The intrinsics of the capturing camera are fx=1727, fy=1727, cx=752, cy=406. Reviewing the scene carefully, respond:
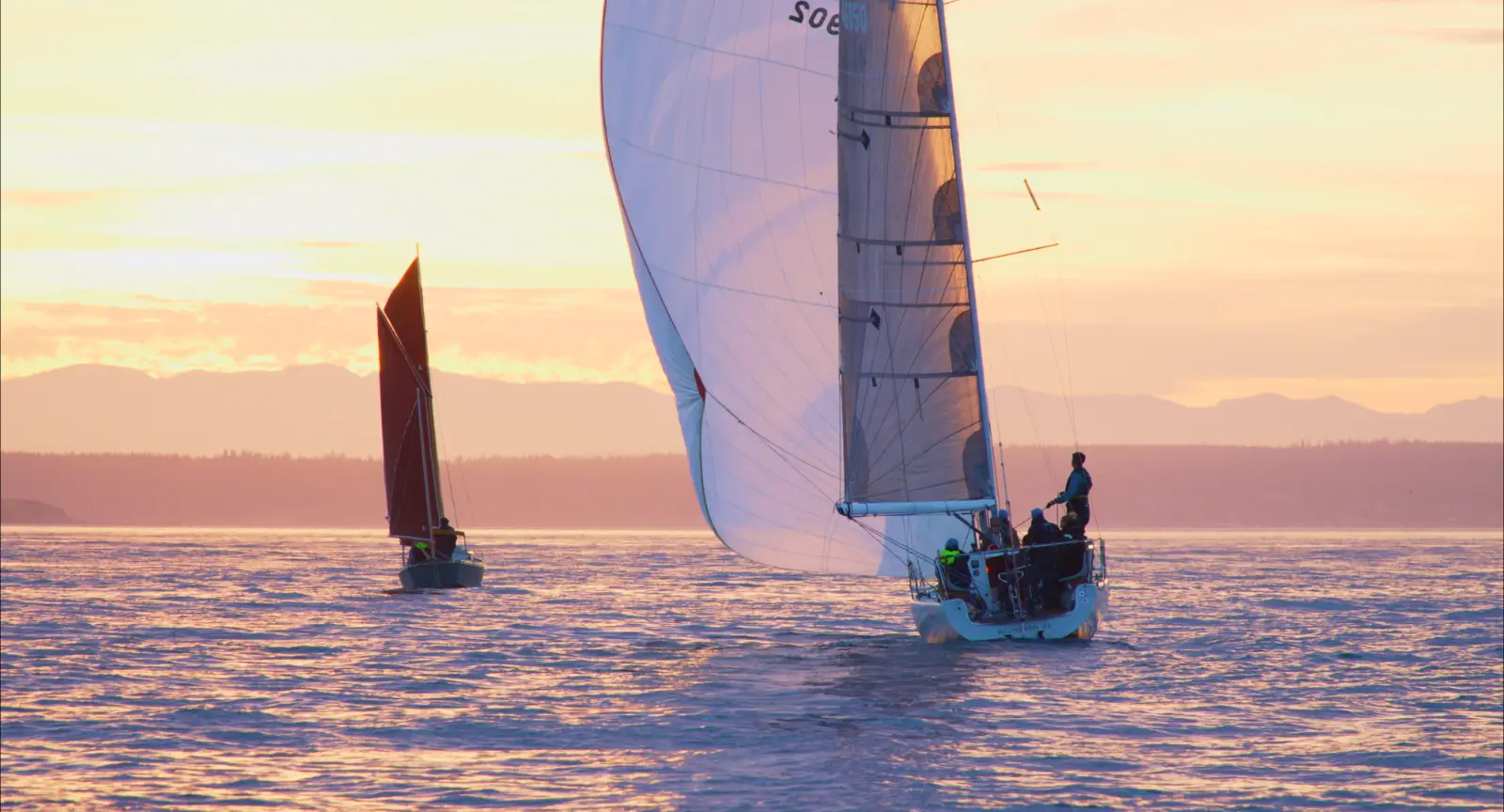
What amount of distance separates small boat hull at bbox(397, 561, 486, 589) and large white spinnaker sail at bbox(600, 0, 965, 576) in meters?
26.0

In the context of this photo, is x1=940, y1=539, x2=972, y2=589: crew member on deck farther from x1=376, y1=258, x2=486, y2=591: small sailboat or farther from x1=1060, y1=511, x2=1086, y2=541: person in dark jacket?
x1=376, y1=258, x2=486, y2=591: small sailboat

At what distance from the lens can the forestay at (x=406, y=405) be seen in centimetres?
6078

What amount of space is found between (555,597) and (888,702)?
3189 centimetres

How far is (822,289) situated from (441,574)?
1146 inches

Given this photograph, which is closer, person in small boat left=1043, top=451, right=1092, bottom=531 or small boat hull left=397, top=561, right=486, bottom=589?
person in small boat left=1043, top=451, right=1092, bottom=531

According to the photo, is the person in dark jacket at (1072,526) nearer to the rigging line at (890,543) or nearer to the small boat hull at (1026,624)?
the small boat hull at (1026,624)

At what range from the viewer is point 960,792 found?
17.9 m

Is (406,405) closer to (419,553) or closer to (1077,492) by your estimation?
(419,553)

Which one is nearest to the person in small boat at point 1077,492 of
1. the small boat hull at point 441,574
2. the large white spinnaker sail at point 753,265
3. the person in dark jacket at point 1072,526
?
the person in dark jacket at point 1072,526

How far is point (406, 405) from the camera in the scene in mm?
60750

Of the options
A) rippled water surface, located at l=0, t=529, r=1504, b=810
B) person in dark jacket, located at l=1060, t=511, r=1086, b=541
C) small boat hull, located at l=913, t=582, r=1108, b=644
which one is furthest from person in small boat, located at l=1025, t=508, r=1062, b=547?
rippled water surface, located at l=0, t=529, r=1504, b=810

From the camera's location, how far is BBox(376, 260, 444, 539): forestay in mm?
60781

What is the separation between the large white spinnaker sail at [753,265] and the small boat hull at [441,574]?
26007 mm

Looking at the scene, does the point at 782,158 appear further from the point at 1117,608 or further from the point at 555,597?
the point at 555,597
